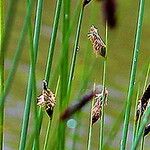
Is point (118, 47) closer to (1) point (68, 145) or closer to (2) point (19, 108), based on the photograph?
(2) point (19, 108)

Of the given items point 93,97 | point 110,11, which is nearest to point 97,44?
point 93,97

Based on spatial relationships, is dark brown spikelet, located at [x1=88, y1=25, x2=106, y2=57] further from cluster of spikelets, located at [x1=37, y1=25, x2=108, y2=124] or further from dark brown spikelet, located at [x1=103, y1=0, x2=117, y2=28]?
dark brown spikelet, located at [x1=103, y1=0, x2=117, y2=28]

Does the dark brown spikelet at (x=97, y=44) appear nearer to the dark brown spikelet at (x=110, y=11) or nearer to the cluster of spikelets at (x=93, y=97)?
the cluster of spikelets at (x=93, y=97)

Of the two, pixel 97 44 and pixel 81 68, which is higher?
pixel 81 68

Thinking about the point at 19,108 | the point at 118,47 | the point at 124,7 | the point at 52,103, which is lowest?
the point at 52,103

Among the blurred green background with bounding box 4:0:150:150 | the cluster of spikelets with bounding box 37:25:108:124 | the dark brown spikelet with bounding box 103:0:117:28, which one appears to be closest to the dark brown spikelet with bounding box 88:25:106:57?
the cluster of spikelets with bounding box 37:25:108:124

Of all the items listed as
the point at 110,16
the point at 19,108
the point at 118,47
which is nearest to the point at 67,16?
the point at 110,16

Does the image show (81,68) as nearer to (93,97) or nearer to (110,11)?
(93,97)

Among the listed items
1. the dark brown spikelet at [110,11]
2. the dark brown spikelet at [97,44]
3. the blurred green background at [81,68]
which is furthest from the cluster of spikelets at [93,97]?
the blurred green background at [81,68]
